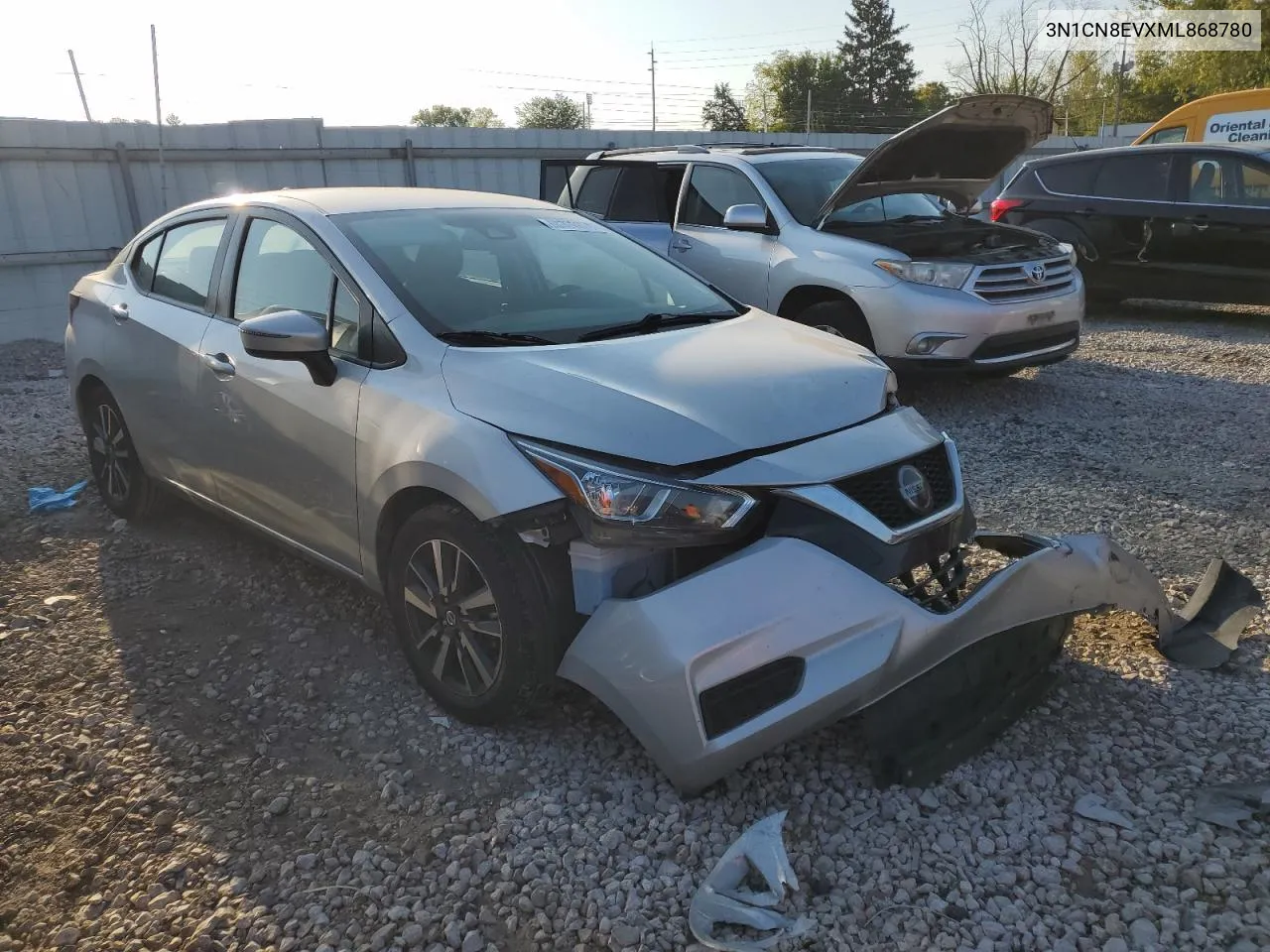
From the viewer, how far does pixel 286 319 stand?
10.6ft

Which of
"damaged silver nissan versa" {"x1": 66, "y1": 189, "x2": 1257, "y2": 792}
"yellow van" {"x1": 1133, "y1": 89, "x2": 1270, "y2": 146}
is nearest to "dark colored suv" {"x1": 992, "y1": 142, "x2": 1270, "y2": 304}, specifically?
"yellow van" {"x1": 1133, "y1": 89, "x2": 1270, "y2": 146}

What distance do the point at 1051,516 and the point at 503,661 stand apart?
3.06m

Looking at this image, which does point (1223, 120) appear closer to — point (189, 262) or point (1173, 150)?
point (1173, 150)

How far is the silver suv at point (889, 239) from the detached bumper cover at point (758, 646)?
3855 millimetres

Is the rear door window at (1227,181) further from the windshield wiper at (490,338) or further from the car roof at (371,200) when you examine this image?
the windshield wiper at (490,338)

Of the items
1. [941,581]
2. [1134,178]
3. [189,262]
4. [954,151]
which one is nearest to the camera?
[941,581]

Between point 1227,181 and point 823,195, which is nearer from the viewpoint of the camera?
point 823,195

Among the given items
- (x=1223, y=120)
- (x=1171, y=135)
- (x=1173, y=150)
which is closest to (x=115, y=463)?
(x=1173, y=150)

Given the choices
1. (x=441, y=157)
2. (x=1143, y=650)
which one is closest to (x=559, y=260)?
(x=1143, y=650)

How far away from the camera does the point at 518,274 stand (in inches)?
148

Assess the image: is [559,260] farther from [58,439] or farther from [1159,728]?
[58,439]

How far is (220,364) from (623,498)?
6.84 feet

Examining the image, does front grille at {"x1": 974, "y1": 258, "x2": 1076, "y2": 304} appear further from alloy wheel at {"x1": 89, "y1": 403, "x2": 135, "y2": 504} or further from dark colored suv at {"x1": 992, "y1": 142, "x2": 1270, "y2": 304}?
alloy wheel at {"x1": 89, "y1": 403, "x2": 135, "y2": 504}

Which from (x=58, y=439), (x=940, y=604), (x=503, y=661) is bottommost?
(x=58, y=439)
